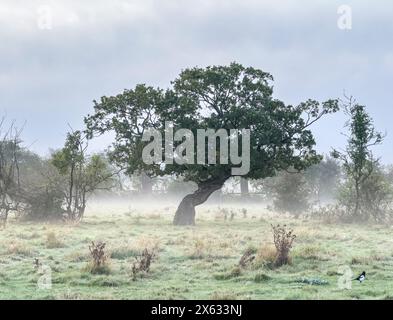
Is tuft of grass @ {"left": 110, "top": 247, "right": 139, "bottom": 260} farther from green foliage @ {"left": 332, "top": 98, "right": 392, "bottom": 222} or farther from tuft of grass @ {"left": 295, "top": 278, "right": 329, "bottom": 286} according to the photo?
green foliage @ {"left": 332, "top": 98, "right": 392, "bottom": 222}

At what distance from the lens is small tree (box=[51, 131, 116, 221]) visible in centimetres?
3684

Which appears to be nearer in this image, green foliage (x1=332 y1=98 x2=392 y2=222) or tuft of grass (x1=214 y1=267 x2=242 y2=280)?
tuft of grass (x1=214 y1=267 x2=242 y2=280)

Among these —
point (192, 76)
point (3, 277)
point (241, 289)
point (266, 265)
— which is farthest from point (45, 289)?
point (192, 76)

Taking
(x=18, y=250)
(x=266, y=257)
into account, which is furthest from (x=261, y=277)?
(x=18, y=250)

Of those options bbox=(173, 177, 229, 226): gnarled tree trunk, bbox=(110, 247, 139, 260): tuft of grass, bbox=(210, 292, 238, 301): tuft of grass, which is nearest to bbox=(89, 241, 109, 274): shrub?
bbox=(110, 247, 139, 260): tuft of grass

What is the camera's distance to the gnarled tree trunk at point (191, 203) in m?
35.1

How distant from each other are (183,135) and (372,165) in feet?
43.8

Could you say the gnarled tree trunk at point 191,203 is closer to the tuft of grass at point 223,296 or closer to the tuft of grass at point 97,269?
the tuft of grass at point 97,269

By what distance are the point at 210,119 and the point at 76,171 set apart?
379 inches

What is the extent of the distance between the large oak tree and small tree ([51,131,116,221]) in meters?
1.43

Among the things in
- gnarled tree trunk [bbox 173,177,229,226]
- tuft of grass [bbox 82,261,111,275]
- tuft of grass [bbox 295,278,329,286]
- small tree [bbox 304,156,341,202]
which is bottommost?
tuft of grass [bbox 295,278,329,286]

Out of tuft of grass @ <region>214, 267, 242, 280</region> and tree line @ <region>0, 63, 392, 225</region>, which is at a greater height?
tree line @ <region>0, 63, 392, 225</region>

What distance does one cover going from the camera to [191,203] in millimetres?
36219
